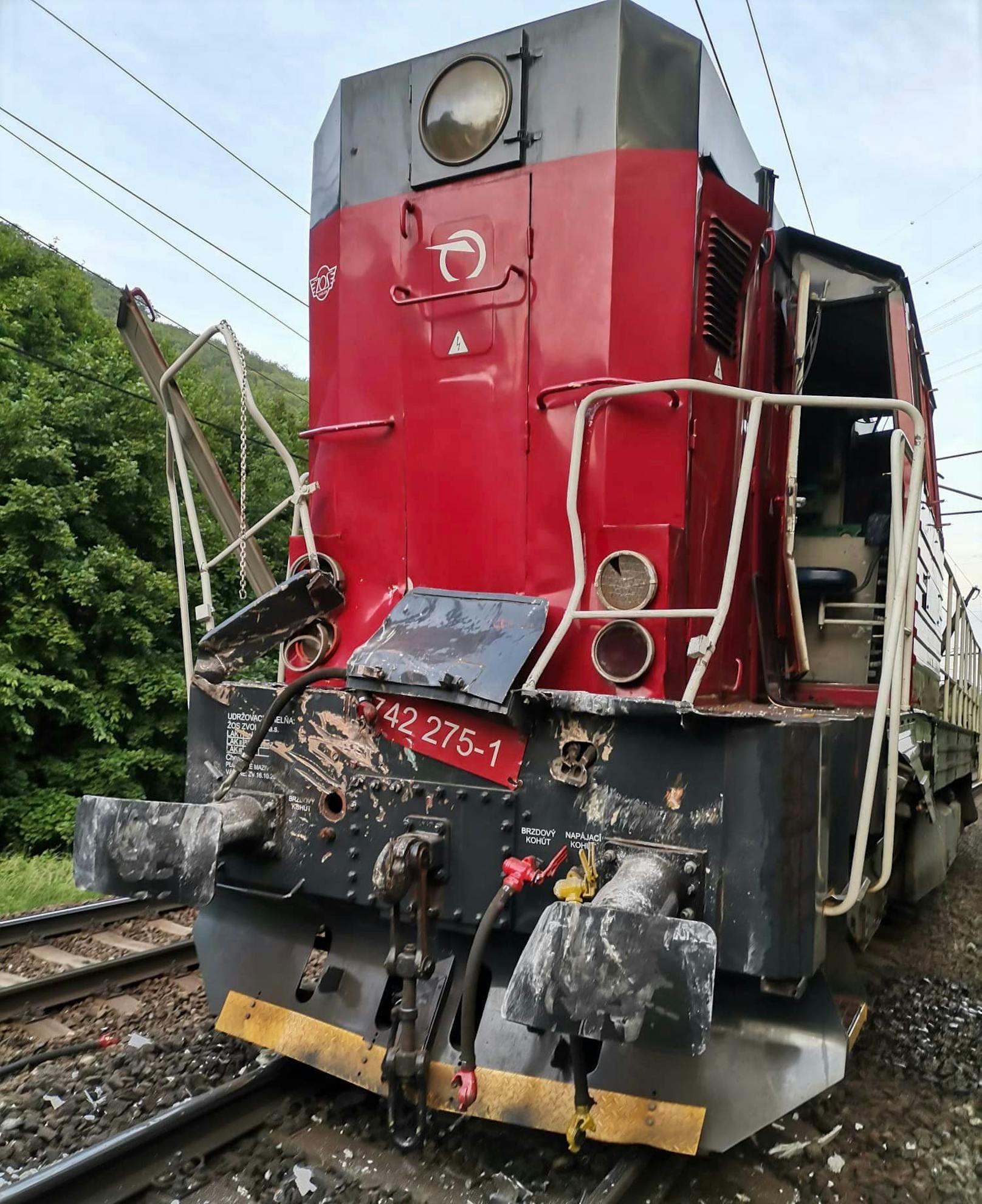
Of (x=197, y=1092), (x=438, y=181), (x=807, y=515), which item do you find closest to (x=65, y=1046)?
(x=197, y=1092)

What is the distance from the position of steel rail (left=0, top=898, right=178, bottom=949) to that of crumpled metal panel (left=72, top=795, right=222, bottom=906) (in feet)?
6.29

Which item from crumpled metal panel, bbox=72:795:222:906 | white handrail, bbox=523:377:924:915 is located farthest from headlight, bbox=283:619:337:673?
white handrail, bbox=523:377:924:915

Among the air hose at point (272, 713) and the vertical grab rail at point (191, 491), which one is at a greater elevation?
the vertical grab rail at point (191, 491)

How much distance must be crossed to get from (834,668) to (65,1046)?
3409 millimetres

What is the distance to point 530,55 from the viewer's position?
10.2 ft

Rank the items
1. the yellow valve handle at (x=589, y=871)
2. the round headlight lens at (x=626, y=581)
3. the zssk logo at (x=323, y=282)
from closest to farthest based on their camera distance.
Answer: the yellow valve handle at (x=589, y=871), the round headlight lens at (x=626, y=581), the zssk logo at (x=323, y=282)

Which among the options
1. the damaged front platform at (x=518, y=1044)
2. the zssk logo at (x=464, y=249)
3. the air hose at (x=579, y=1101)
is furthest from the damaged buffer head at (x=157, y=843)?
the zssk logo at (x=464, y=249)

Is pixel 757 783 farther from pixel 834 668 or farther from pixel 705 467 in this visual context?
pixel 834 668

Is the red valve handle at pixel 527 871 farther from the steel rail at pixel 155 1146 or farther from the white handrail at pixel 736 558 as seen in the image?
the steel rail at pixel 155 1146

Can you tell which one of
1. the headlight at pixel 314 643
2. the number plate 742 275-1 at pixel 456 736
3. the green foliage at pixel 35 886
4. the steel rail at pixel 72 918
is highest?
the headlight at pixel 314 643

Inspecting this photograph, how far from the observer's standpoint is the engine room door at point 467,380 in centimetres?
312

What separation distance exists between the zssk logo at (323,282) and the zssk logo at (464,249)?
0.51 m

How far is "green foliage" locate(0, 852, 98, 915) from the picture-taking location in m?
6.17

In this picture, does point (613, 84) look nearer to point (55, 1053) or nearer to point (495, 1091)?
point (495, 1091)
